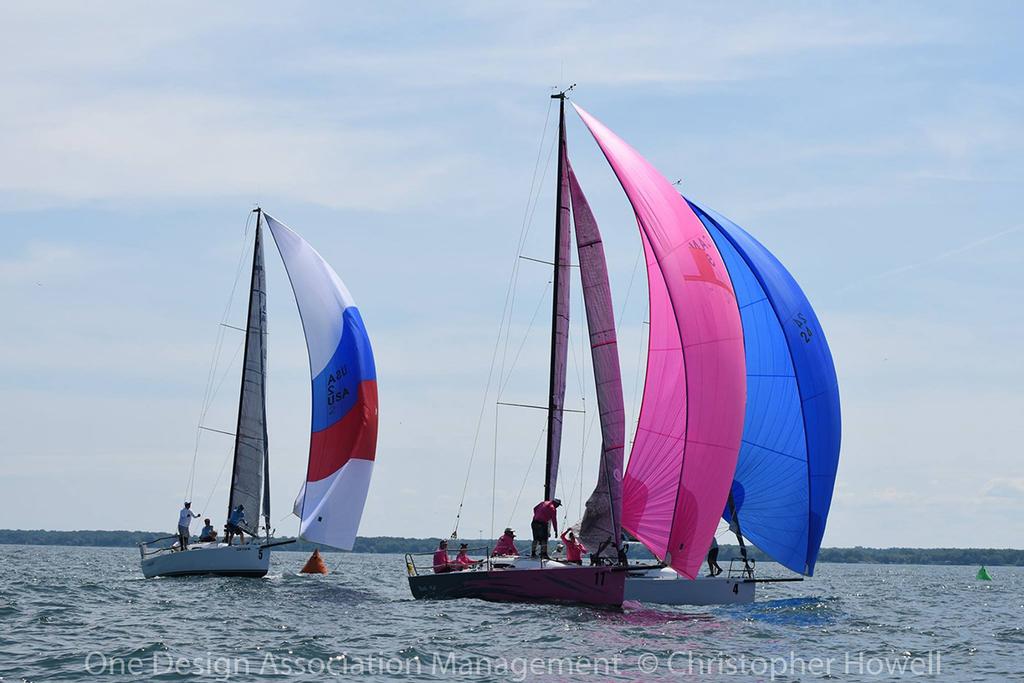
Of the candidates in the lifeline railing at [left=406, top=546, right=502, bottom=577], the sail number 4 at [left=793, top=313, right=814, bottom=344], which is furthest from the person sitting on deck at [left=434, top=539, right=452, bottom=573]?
the sail number 4 at [left=793, top=313, right=814, bottom=344]

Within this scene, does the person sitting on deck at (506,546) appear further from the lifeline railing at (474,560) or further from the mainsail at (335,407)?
the mainsail at (335,407)

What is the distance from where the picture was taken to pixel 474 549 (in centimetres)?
2784

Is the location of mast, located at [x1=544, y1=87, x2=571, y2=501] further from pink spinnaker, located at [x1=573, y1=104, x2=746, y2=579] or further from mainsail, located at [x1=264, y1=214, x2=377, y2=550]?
mainsail, located at [x1=264, y1=214, x2=377, y2=550]

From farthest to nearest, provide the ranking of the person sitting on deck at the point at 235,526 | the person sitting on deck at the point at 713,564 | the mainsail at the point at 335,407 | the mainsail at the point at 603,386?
1. the person sitting on deck at the point at 235,526
2. the mainsail at the point at 335,407
3. the person sitting on deck at the point at 713,564
4. the mainsail at the point at 603,386

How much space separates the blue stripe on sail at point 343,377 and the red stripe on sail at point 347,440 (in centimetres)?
17

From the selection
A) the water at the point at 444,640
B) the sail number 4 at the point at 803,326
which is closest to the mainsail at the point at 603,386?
the water at the point at 444,640

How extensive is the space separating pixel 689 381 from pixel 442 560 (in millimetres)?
7022

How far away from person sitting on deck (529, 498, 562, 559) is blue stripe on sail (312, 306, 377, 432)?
9001 mm

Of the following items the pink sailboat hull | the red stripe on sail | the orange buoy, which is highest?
the red stripe on sail

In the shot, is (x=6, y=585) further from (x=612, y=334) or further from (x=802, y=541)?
(x=802, y=541)

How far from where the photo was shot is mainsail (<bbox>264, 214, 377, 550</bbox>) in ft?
110

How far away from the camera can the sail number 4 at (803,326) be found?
31016mm

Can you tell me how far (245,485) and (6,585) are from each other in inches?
256

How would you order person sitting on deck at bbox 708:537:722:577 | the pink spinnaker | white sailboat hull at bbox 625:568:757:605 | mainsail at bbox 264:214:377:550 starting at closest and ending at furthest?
the pink spinnaker
white sailboat hull at bbox 625:568:757:605
person sitting on deck at bbox 708:537:722:577
mainsail at bbox 264:214:377:550
